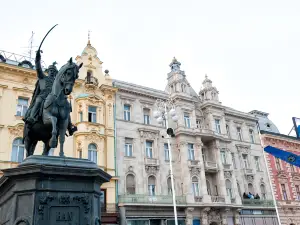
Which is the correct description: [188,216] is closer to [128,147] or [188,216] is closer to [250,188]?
[128,147]

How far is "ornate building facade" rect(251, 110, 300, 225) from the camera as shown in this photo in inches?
1459

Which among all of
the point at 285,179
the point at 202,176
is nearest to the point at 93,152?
the point at 202,176

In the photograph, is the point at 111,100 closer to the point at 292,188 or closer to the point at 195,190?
the point at 195,190

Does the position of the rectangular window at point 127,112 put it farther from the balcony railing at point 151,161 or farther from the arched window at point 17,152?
the arched window at point 17,152

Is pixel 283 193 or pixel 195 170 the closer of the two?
pixel 195 170

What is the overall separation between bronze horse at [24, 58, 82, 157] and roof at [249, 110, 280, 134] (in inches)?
1532

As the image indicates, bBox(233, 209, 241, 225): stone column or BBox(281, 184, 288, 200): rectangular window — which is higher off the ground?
BBox(281, 184, 288, 200): rectangular window

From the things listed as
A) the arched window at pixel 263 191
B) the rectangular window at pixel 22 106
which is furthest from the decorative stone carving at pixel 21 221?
the arched window at pixel 263 191

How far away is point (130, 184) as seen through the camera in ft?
91.8

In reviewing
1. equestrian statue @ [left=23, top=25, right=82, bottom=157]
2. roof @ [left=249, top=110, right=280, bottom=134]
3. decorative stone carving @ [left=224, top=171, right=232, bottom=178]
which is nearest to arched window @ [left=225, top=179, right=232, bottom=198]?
decorative stone carving @ [left=224, top=171, right=232, bottom=178]

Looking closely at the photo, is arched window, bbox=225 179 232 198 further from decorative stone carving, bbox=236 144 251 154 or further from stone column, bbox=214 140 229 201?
decorative stone carving, bbox=236 144 251 154

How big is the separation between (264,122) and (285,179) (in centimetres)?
870

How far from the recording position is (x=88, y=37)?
105 ft

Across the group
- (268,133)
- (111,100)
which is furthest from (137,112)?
(268,133)
